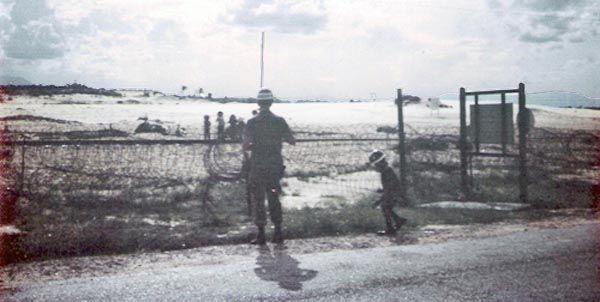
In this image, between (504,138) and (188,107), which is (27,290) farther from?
(188,107)

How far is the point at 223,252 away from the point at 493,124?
7762mm

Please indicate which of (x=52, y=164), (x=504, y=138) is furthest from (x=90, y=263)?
(x=52, y=164)

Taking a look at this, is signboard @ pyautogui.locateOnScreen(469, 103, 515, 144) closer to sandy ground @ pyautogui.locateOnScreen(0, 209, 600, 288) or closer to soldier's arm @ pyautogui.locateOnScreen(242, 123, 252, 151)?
sandy ground @ pyautogui.locateOnScreen(0, 209, 600, 288)

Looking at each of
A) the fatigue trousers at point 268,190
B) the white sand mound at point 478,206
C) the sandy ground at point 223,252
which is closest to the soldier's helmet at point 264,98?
the fatigue trousers at point 268,190

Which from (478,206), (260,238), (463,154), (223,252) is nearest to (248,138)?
(260,238)

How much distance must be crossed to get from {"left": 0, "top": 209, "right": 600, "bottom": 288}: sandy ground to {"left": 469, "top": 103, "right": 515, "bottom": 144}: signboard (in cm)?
294

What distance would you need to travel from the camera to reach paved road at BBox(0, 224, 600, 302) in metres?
4.96

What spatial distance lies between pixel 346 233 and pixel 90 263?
12.0 ft

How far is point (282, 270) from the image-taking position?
589cm

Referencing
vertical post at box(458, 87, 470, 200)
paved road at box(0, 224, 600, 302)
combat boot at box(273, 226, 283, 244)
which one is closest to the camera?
paved road at box(0, 224, 600, 302)

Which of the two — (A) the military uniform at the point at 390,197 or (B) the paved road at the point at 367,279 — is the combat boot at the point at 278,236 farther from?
(A) the military uniform at the point at 390,197

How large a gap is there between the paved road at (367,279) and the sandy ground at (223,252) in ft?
0.80

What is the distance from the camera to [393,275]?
5676 mm

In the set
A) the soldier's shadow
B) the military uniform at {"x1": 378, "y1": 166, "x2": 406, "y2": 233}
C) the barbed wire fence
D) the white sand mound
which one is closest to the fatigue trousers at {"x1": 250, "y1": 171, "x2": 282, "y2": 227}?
the soldier's shadow
